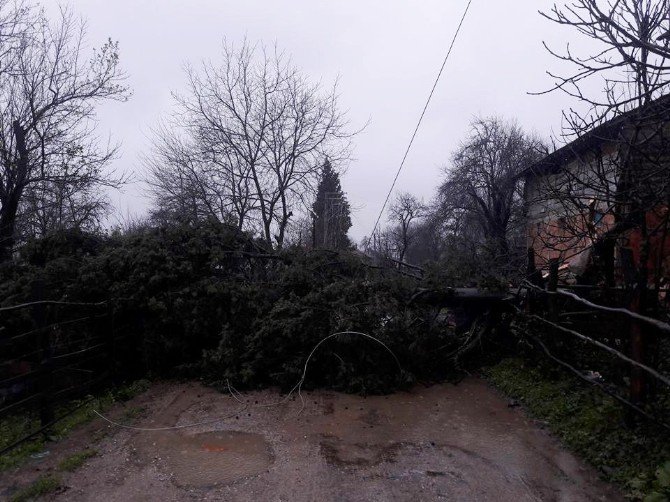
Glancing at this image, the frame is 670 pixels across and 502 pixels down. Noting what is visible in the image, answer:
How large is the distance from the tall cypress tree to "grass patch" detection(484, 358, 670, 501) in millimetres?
16353

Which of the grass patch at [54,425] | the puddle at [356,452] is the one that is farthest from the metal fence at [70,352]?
the puddle at [356,452]

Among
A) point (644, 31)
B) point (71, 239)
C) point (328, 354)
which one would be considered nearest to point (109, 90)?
point (71, 239)

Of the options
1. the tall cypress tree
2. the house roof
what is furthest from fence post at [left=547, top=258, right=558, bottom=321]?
the tall cypress tree

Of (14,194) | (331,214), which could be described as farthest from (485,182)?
(14,194)

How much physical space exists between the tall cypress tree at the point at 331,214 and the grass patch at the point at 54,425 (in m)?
15.7

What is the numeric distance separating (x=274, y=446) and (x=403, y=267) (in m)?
6.46

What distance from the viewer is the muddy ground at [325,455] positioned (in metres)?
3.90

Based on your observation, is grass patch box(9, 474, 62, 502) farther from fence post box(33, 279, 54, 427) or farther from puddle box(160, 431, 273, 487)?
fence post box(33, 279, 54, 427)

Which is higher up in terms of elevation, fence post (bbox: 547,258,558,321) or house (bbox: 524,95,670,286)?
house (bbox: 524,95,670,286)

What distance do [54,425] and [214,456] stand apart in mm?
2024

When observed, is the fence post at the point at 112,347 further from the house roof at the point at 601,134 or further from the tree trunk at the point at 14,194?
the tree trunk at the point at 14,194

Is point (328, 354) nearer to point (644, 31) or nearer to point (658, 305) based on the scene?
point (658, 305)

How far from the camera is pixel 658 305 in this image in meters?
4.57

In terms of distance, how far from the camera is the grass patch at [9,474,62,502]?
12.5ft
